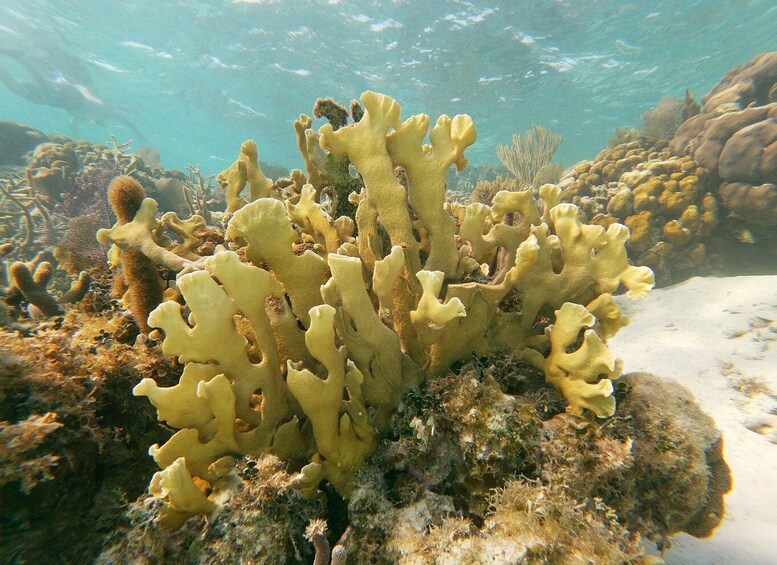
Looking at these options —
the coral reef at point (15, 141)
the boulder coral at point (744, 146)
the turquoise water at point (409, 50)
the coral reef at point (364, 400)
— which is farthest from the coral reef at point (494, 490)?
the turquoise water at point (409, 50)

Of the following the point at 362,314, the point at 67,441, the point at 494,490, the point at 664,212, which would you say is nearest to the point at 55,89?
the point at 67,441

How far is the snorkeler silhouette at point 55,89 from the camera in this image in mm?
28469

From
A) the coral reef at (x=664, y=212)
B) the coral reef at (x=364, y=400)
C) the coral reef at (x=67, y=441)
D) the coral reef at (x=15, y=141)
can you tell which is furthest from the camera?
the coral reef at (x=15, y=141)

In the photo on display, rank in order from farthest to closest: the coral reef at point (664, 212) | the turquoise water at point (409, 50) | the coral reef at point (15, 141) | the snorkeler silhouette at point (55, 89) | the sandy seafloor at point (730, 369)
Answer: the snorkeler silhouette at point (55, 89) < the turquoise water at point (409, 50) < the coral reef at point (15, 141) < the coral reef at point (664, 212) < the sandy seafloor at point (730, 369)

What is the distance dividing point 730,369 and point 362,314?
5254 millimetres

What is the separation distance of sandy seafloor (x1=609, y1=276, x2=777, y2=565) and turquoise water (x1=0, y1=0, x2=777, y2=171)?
2195cm

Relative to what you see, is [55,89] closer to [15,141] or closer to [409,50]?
[15,141]

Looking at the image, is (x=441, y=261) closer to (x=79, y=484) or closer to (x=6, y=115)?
(x=79, y=484)

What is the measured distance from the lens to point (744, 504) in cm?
267

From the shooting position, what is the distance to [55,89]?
2961 centimetres

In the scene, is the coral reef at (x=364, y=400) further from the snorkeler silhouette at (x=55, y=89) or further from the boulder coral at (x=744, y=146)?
the snorkeler silhouette at (x=55, y=89)

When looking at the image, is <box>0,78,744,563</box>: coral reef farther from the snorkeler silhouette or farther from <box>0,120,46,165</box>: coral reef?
the snorkeler silhouette

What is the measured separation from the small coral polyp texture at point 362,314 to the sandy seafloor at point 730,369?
62.3 inches

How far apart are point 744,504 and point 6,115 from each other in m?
92.7
